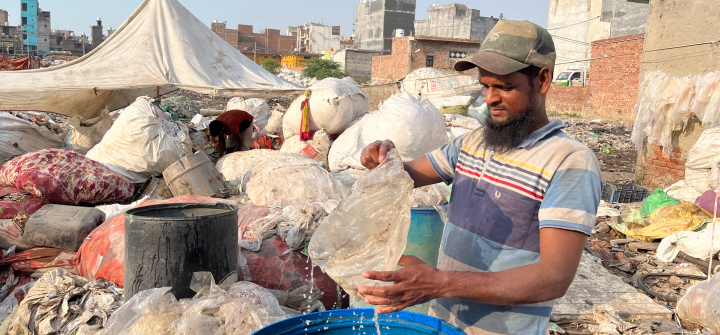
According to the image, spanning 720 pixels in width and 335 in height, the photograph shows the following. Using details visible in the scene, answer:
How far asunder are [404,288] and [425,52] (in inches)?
1000

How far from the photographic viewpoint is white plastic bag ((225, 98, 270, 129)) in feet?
33.9

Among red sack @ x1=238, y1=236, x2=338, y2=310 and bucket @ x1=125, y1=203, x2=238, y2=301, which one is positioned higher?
bucket @ x1=125, y1=203, x2=238, y2=301

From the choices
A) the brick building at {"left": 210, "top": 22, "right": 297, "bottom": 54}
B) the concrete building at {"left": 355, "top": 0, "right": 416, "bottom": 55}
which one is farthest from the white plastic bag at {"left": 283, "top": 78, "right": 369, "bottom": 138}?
the brick building at {"left": 210, "top": 22, "right": 297, "bottom": 54}

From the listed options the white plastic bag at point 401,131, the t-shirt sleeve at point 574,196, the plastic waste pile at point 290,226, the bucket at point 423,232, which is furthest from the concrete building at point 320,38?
the t-shirt sleeve at point 574,196

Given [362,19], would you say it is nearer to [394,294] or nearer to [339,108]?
[339,108]

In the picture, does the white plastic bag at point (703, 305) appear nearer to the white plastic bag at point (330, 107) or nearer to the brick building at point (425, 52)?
the white plastic bag at point (330, 107)

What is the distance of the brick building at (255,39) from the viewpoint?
52.5 metres

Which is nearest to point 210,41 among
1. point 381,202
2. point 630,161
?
point 381,202

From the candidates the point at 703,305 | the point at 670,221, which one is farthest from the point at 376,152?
the point at 670,221

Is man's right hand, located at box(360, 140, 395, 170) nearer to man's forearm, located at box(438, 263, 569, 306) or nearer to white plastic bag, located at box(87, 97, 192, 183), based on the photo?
man's forearm, located at box(438, 263, 569, 306)

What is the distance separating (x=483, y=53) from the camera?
1.32m

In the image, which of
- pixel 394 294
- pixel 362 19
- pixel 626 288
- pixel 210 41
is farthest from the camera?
pixel 362 19

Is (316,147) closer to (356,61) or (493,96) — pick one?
(493,96)

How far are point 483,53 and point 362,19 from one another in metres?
48.8
